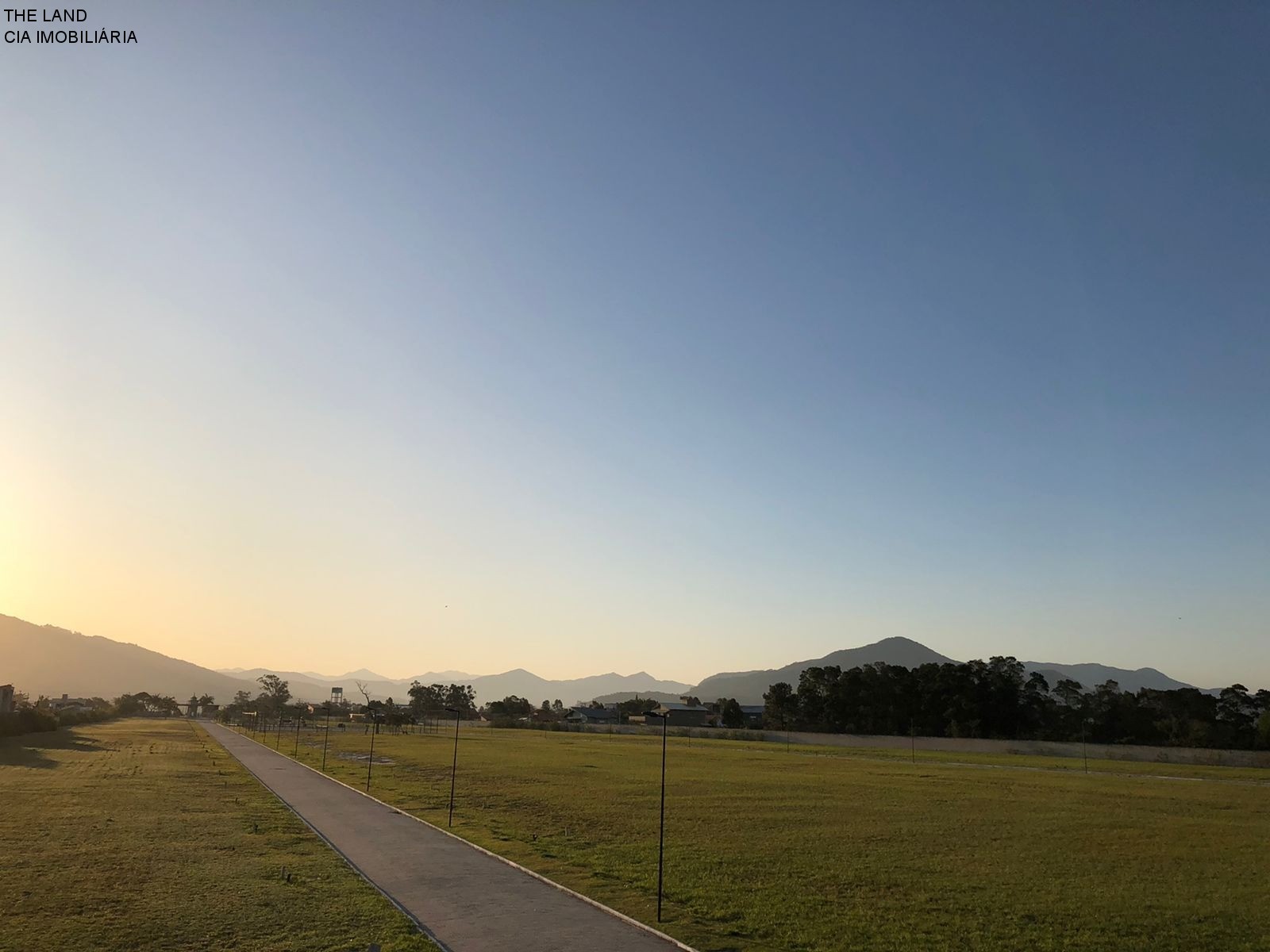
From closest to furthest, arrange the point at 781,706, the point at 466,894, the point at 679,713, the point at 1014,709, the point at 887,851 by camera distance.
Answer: the point at 466,894, the point at 679,713, the point at 887,851, the point at 1014,709, the point at 781,706

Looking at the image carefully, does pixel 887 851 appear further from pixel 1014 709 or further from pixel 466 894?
pixel 1014 709

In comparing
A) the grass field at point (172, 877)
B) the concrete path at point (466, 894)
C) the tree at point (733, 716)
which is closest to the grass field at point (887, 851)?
the concrete path at point (466, 894)

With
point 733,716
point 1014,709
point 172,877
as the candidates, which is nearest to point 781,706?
point 733,716

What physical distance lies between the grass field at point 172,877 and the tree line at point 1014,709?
80393 mm

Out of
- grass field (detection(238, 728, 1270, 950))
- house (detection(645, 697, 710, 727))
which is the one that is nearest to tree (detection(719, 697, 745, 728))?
grass field (detection(238, 728, 1270, 950))

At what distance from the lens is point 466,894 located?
18094 mm

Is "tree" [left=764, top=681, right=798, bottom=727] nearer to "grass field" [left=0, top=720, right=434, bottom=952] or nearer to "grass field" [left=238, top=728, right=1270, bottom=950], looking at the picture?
"grass field" [left=238, top=728, right=1270, bottom=950]

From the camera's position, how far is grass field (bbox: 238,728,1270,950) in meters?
17.3

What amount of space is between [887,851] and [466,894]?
14639 millimetres

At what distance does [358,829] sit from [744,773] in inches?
1338

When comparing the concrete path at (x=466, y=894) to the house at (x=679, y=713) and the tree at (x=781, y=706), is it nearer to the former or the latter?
the house at (x=679, y=713)

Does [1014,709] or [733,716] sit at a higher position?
[1014,709]

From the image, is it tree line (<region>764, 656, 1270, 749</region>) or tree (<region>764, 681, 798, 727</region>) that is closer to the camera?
tree line (<region>764, 656, 1270, 749</region>)

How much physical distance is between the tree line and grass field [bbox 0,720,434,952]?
80393mm
